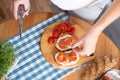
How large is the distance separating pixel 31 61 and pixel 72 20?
0.92ft

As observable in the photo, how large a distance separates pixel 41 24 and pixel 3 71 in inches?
12.4

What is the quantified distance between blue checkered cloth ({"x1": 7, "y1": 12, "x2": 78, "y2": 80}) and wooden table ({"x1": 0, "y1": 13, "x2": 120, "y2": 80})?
2cm

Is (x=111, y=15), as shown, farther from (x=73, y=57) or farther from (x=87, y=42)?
(x=73, y=57)

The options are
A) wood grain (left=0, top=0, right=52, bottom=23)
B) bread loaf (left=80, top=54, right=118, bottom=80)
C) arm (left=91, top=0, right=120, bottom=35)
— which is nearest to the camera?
arm (left=91, top=0, right=120, bottom=35)

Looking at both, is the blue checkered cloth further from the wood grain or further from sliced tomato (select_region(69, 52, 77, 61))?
the wood grain

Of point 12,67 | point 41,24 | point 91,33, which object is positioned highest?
point 91,33

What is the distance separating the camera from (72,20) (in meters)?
1.22

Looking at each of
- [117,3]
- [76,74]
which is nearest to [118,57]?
[76,74]

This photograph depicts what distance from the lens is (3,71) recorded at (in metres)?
1.00

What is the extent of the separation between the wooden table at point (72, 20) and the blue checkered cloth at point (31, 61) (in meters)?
0.02

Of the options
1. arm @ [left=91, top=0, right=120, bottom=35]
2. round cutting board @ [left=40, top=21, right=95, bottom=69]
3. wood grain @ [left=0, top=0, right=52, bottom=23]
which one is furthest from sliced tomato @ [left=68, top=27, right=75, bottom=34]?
wood grain @ [left=0, top=0, right=52, bottom=23]

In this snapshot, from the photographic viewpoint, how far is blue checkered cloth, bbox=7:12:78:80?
1.10m

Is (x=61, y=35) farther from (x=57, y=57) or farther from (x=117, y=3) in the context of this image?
(x=117, y=3)

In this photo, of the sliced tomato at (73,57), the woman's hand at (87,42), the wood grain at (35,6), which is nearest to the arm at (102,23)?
the woman's hand at (87,42)
